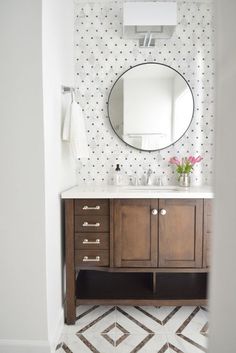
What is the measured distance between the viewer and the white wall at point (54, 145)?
137cm

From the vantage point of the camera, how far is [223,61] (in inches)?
10.9

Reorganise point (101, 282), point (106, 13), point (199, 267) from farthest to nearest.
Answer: point (106, 13) → point (101, 282) → point (199, 267)

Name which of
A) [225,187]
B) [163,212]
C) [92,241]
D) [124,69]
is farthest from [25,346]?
[124,69]

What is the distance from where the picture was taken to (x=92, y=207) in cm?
164

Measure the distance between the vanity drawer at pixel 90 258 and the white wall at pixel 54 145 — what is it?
0.41 feet

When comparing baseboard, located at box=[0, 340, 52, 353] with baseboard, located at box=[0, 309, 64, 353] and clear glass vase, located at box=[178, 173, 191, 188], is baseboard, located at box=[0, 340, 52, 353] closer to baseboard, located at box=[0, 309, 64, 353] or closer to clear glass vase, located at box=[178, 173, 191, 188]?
baseboard, located at box=[0, 309, 64, 353]

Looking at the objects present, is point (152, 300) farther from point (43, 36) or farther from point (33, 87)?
point (43, 36)

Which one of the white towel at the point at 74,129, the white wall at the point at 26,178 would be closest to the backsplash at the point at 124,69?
the white towel at the point at 74,129

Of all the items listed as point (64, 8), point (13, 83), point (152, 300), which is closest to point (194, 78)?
point (64, 8)

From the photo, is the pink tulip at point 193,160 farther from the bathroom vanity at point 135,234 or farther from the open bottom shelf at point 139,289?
the open bottom shelf at point 139,289

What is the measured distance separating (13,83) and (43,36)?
0.30m

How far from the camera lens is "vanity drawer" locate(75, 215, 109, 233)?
1.64 metres

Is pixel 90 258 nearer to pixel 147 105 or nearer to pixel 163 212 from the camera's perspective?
pixel 163 212

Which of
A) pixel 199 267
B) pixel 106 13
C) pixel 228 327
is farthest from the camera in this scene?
pixel 106 13
